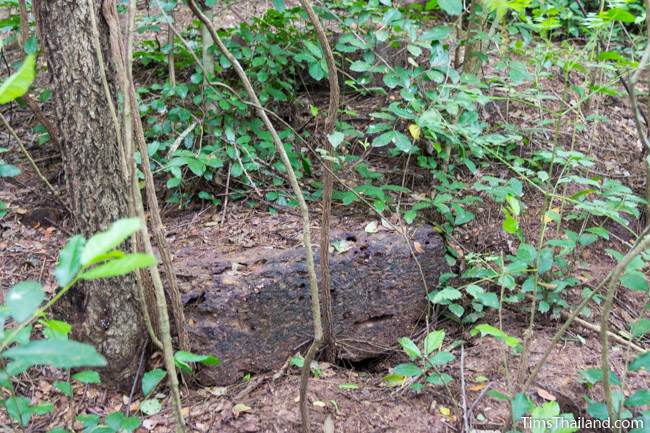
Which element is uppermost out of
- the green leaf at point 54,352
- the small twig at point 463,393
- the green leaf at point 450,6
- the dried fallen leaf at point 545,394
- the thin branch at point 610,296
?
the green leaf at point 450,6

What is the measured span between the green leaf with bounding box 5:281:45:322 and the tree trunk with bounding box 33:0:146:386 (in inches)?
54.4

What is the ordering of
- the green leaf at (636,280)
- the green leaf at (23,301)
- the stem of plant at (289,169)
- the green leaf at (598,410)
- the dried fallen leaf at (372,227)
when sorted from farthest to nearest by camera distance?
the dried fallen leaf at (372,227), the green leaf at (636,280), the green leaf at (598,410), the stem of plant at (289,169), the green leaf at (23,301)

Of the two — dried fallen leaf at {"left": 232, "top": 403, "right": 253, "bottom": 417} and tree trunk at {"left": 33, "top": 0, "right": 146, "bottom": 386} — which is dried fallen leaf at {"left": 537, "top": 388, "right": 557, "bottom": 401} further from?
tree trunk at {"left": 33, "top": 0, "right": 146, "bottom": 386}

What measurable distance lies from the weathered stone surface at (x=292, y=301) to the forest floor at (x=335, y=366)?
4.5 inches

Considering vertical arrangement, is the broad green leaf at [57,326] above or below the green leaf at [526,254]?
above

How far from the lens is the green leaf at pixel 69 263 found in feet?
2.81

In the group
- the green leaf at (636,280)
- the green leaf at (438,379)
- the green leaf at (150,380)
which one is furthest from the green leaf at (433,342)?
the green leaf at (150,380)

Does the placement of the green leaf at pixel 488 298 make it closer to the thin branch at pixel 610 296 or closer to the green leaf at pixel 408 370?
the green leaf at pixel 408 370

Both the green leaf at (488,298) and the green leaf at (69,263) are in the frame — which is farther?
the green leaf at (488,298)

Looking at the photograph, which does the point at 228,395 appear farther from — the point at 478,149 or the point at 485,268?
the point at 478,149

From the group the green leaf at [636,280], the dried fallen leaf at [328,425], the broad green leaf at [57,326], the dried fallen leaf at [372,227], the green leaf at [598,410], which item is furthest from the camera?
the dried fallen leaf at [372,227]

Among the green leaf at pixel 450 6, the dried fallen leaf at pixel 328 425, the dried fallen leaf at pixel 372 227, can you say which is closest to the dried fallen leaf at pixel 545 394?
the dried fallen leaf at pixel 328 425

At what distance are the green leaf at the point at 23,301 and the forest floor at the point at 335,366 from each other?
135 cm

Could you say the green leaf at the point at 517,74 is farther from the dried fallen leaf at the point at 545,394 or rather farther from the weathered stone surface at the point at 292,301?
the dried fallen leaf at the point at 545,394
